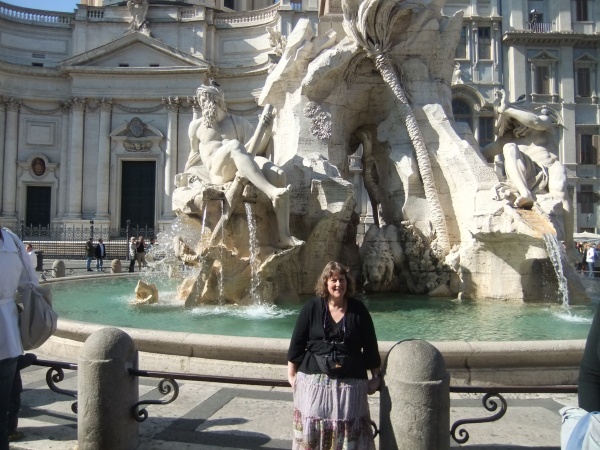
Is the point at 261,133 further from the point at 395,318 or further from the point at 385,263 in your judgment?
the point at 395,318

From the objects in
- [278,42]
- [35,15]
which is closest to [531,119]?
[278,42]

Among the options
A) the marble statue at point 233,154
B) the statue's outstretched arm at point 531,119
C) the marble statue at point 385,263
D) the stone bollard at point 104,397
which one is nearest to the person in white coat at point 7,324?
the stone bollard at point 104,397

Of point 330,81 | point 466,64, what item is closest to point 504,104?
point 330,81

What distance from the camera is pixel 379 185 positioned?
33.3 ft

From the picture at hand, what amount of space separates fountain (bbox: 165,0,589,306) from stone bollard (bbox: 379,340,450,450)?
184 inches

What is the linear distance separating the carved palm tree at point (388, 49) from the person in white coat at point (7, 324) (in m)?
6.86

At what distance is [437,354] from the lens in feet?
9.89

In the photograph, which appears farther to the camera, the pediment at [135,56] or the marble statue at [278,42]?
the pediment at [135,56]

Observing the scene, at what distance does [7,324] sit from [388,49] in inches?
300

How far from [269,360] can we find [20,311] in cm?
A: 196

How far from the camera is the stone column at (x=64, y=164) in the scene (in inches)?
1383

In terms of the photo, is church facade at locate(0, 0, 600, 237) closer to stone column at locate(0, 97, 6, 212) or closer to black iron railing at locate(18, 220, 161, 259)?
stone column at locate(0, 97, 6, 212)

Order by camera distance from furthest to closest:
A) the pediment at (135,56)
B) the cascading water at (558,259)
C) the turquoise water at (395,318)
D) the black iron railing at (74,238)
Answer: the pediment at (135,56), the black iron railing at (74,238), the cascading water at (558,259), the turquoise water at (395,318)

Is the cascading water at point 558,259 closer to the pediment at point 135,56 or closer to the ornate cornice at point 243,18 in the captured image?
the pediment at point 135,56
